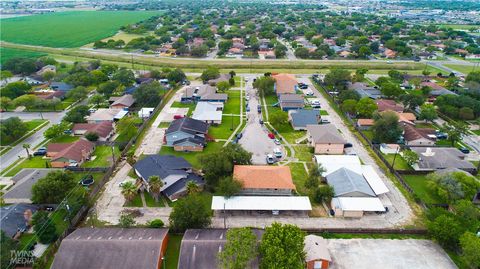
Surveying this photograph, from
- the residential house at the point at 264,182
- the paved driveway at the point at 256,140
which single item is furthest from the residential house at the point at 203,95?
the residential house at the point at 264,182

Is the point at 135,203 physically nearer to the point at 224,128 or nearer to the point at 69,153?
the point at 69,153

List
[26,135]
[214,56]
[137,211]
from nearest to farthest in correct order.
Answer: [137,211]
[26,135]
[214,56]

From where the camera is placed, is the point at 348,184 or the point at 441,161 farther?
the point at 441,161

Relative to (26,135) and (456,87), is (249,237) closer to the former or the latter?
(26,135)

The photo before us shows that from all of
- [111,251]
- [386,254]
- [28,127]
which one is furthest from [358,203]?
[28,127]

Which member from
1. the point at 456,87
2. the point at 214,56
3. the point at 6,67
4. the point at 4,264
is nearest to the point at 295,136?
the point at 4,264

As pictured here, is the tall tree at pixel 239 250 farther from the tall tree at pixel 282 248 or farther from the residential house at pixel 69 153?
the residential house at pixel 69 153
